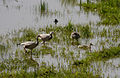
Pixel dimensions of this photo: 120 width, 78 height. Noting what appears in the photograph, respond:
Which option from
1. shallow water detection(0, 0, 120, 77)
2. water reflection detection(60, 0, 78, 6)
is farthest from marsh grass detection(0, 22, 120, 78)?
water reflection detection(60, 0, 78, 6)

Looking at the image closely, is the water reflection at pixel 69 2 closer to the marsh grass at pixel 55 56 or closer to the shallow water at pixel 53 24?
the shallow water at pixel 53 24

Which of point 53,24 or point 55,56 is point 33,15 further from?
point 55,56

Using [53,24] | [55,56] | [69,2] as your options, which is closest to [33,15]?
[53,24]

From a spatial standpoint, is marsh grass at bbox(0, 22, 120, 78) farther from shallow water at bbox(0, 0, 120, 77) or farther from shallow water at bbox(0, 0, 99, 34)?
shallow water at bbox(0, 0, 99, 34)

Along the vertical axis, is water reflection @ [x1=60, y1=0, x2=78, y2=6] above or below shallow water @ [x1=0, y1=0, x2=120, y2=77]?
above

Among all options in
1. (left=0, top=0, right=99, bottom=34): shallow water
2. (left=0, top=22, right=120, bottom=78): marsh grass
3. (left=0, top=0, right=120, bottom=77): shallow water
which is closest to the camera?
(left=0, top=22, right=120, bottom=78): marsh grass

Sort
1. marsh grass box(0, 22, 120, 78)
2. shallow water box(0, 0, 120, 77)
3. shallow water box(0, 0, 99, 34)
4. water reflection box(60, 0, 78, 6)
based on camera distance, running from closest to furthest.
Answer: marsh grass box(0, 22, 120, 78) → shallow water box(0, 0, 120, 77) → shallow water box(0, 0, 99, 34) → water reflection box(60, 0, 78, 6)

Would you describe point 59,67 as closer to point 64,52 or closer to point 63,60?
point 63,60

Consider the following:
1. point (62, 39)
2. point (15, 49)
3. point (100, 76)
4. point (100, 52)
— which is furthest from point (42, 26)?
point (100, 76)

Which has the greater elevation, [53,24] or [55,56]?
[53,24]

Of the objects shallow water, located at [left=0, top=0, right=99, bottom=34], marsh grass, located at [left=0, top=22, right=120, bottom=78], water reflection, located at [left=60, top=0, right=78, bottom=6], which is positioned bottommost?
marsh grass, located at [left=0, top=22, right=120, bottom=78]

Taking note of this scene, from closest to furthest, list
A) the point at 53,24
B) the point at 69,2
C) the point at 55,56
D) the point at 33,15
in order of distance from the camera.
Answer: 1. the point at 55,56
2. the point at 53,24
3. the point at 33,15
4. the point at 69,2

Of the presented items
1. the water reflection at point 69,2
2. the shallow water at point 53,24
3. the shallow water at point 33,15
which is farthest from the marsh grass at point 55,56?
the water reflection at point 69,2

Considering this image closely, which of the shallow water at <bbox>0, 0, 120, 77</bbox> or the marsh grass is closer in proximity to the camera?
the marsh grass
